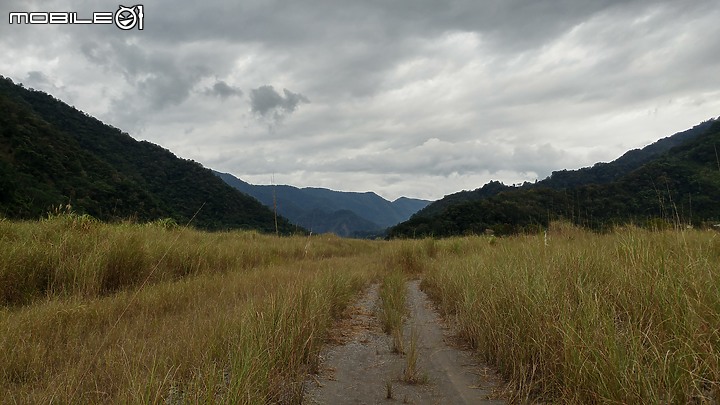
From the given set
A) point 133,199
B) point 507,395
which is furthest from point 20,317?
point 133,199

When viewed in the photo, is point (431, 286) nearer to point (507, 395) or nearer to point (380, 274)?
point (380, 274)

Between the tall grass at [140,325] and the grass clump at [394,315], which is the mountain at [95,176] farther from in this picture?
the grass clump at [394,315]

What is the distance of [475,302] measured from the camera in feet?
12.7

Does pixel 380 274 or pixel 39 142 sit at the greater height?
pixel 39 142

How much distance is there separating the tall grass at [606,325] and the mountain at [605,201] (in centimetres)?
440

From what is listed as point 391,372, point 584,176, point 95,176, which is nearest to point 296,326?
point 391,372

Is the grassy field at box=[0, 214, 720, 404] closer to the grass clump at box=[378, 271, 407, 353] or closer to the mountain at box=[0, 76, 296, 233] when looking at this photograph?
the grass clump at box=[378, 271, 407, 353]

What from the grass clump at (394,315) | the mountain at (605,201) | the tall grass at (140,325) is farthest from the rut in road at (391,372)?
the mountain at (605,201)

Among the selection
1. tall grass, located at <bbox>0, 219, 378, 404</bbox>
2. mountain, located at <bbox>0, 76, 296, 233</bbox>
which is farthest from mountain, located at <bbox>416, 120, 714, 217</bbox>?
tall grass, located at <bbox>0, 219, 378, 404</bbox>

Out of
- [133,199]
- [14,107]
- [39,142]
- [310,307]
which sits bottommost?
[310,307]

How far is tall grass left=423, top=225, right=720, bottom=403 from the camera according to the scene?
1.87 meters

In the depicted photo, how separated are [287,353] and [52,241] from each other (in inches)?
200

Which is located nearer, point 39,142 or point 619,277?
point 619,277

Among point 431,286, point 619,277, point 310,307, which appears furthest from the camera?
point 431,286
